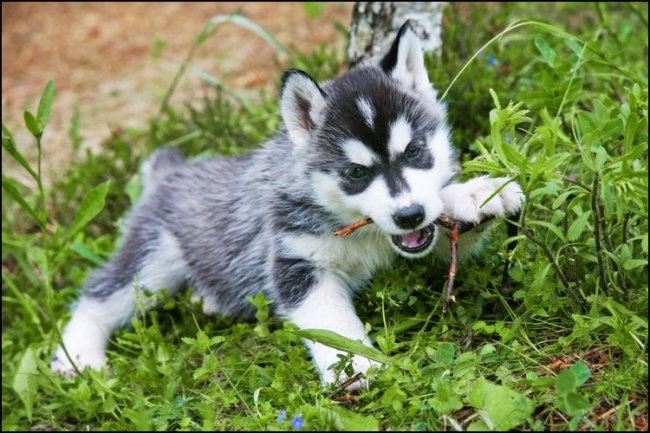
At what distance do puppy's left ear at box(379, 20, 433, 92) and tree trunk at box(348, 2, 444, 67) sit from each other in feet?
3.94

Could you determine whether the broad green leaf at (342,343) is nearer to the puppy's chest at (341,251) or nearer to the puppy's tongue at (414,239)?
the puppy's tongue at (414,239)

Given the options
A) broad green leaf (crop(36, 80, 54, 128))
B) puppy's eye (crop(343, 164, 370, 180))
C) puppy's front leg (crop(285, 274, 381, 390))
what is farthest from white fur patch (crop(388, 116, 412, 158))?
broad green leaf (crop(36, 80, 54, 128))

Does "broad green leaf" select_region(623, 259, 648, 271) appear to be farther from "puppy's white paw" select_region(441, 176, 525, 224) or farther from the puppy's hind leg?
the puppy's hind leg

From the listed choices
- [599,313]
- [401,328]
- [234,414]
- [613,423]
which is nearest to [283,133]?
[401,328]

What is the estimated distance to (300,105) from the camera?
3922mm

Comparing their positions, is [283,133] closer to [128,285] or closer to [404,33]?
[404,33]

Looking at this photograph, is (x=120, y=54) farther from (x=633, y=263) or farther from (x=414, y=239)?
(x=633, y=263)

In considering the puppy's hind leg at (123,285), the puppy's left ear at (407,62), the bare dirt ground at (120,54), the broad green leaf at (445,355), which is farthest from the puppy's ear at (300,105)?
the bare dirt ground at (120,54)

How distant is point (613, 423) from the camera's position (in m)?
2.76

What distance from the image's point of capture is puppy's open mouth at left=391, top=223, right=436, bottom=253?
3.59 metres

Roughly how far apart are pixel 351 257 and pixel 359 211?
0.36 metres

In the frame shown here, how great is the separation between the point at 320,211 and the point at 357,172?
370 mm

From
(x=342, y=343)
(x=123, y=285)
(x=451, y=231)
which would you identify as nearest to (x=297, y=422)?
(x=342, y=343)

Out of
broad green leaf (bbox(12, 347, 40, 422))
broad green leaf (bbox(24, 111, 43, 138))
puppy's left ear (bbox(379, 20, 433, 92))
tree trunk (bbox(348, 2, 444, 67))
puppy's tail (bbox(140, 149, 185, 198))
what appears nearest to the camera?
broad green leaf (bbox(24, 111, 43, 138))
